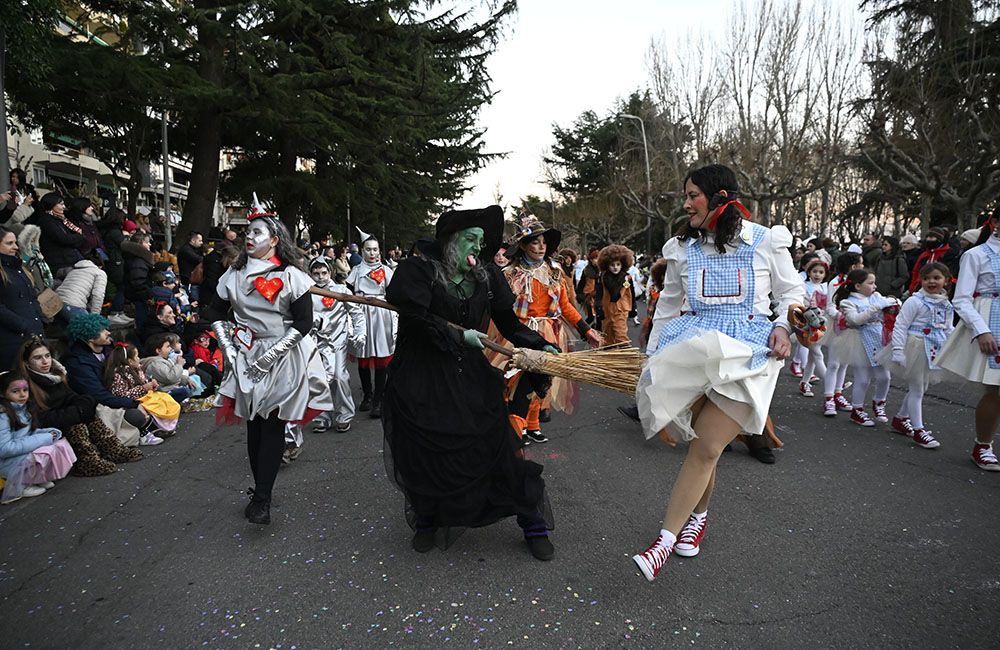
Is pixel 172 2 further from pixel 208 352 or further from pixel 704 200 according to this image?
Result: pixel 704 200

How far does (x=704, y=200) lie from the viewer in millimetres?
3369

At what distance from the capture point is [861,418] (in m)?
6.52

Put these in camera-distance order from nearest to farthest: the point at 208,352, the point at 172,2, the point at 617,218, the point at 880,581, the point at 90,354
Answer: the point at 880,581, the point at 90,354, the point at 208,352, the point at 172,2, the point at 617,218

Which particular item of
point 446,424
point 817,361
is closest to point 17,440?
point 446,424

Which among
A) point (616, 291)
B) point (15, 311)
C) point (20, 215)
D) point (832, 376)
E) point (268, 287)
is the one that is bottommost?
point (832, 376)

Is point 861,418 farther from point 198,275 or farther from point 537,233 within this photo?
point 198,275

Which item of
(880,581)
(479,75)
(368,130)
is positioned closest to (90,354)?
(880,581)

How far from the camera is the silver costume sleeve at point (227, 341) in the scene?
420cm

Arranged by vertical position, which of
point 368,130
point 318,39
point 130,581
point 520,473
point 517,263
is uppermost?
point 318,39

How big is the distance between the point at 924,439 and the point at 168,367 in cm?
762

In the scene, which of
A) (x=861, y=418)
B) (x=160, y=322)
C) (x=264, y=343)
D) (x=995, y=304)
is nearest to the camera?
(x=264, y=343)

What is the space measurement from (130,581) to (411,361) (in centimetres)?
185

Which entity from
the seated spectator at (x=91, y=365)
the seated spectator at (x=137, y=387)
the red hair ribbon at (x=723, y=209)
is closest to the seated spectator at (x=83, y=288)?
the seated spectator at (x=137, y=387)

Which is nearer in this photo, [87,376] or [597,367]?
[597,367]
